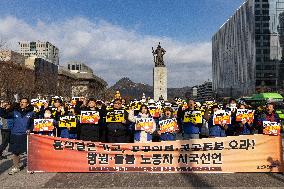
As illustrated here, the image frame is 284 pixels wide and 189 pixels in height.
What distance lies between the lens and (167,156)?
1097cm

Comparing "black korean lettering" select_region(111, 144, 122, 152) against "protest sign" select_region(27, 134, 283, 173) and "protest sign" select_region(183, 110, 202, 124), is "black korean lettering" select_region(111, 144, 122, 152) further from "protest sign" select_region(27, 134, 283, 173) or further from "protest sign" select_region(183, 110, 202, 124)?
"protest sign" select_region(183, 110, 202, 124)

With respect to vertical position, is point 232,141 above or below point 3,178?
above

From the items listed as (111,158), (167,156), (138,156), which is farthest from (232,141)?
(111,158)

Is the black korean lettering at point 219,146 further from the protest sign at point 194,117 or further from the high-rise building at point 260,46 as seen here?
the high-rise building at point 260,46

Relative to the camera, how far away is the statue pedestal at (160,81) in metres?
38.7

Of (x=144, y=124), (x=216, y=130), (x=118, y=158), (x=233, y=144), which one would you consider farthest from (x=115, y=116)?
(x=233, y=144)

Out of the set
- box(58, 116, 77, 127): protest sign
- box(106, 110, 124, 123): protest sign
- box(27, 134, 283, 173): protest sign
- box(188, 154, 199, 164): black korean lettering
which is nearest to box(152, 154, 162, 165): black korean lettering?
box(27, 134, 283, 173): protest sign

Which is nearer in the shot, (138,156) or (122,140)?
(138,156)

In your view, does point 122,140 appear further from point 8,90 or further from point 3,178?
point 8,90

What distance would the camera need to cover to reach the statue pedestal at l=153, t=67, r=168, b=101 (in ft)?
127

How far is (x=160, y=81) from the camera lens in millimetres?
38906

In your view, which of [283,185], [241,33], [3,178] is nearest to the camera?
[283,185]

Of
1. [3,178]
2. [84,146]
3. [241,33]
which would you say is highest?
[241,33]

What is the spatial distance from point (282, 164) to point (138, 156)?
11.3 feet
